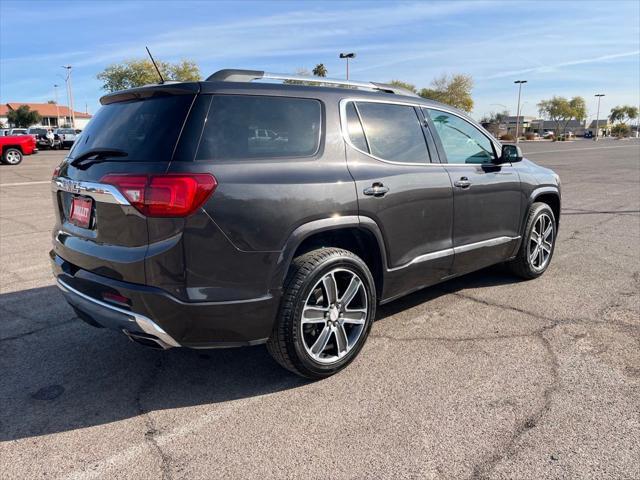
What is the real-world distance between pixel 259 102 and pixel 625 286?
Result: 4237 mm

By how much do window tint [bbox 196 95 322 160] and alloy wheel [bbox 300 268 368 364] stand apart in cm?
86

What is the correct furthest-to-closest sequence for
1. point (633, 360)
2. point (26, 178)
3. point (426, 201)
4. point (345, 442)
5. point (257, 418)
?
point (26, 178) < point (426, 201) < point (633, 360) < point (257, 418) < point (345, 442)

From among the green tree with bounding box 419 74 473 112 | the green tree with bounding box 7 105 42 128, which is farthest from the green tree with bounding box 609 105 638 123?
the green tree with bounding box 7 105 42 128

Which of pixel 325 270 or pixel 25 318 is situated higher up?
pixel 325 270

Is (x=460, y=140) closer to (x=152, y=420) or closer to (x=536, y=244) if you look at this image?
(x=536, y=244)

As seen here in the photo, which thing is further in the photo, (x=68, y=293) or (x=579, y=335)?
(x=579, y=335)

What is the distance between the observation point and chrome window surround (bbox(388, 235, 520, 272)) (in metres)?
3.89

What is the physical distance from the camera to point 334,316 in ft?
11.0

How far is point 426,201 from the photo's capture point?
3.91m

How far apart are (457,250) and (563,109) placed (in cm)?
14647

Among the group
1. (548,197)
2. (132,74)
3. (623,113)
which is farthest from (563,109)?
(548,197)

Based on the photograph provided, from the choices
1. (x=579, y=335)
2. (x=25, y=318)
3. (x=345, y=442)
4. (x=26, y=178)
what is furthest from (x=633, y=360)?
(x=26, y=178)

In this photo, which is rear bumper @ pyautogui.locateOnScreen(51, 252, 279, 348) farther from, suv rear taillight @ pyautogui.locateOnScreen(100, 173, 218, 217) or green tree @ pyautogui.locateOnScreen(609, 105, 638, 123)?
green tree @ pyautogui.locateOnScreen(609, 105, 638, 123)

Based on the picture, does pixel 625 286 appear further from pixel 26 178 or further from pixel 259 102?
pixel 26 178
